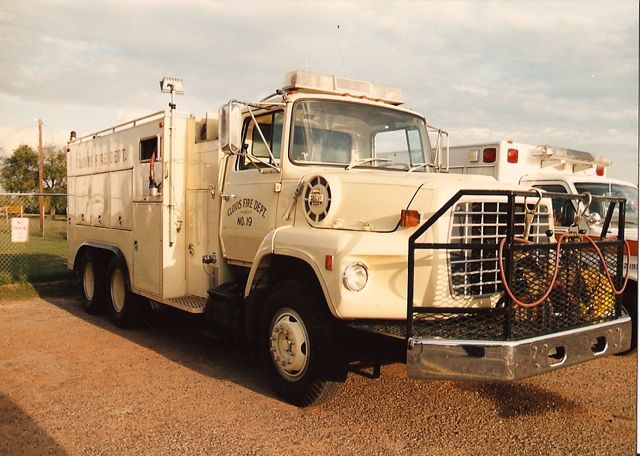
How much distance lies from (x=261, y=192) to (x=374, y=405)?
2188mm

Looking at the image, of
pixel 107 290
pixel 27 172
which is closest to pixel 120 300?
pixel 107 290

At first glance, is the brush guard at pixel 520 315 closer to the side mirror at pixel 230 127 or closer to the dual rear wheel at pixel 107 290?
the side mirror at pixel 230 127

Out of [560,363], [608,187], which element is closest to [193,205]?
[560,363]

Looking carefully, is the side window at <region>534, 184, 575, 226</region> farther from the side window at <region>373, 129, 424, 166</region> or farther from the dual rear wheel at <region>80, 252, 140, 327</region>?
the dual rear wheel at <region>80, 252, 140, 327</region>

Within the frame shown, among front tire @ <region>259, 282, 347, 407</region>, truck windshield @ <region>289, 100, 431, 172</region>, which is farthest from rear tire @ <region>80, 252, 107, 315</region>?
truck windshield @ <region>289, 100, 431, 172</region>

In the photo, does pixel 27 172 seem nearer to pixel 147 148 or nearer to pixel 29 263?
pixel 29 263

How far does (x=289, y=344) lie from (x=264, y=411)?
591mm

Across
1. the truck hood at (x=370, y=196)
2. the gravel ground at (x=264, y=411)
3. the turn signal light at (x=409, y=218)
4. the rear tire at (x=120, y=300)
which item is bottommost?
the gravel ground at (x=264, y=411)

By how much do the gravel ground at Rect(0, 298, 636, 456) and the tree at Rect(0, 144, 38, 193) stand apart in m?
42.1

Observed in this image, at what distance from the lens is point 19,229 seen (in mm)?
11078

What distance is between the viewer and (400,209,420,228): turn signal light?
434cm

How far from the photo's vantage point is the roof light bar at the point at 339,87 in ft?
17.9

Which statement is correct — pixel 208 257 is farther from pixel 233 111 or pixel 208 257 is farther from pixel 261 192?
pixel 233 111

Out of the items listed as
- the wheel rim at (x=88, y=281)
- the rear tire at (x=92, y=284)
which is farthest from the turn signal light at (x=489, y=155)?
the wheel rim at (x=88, y=281)
